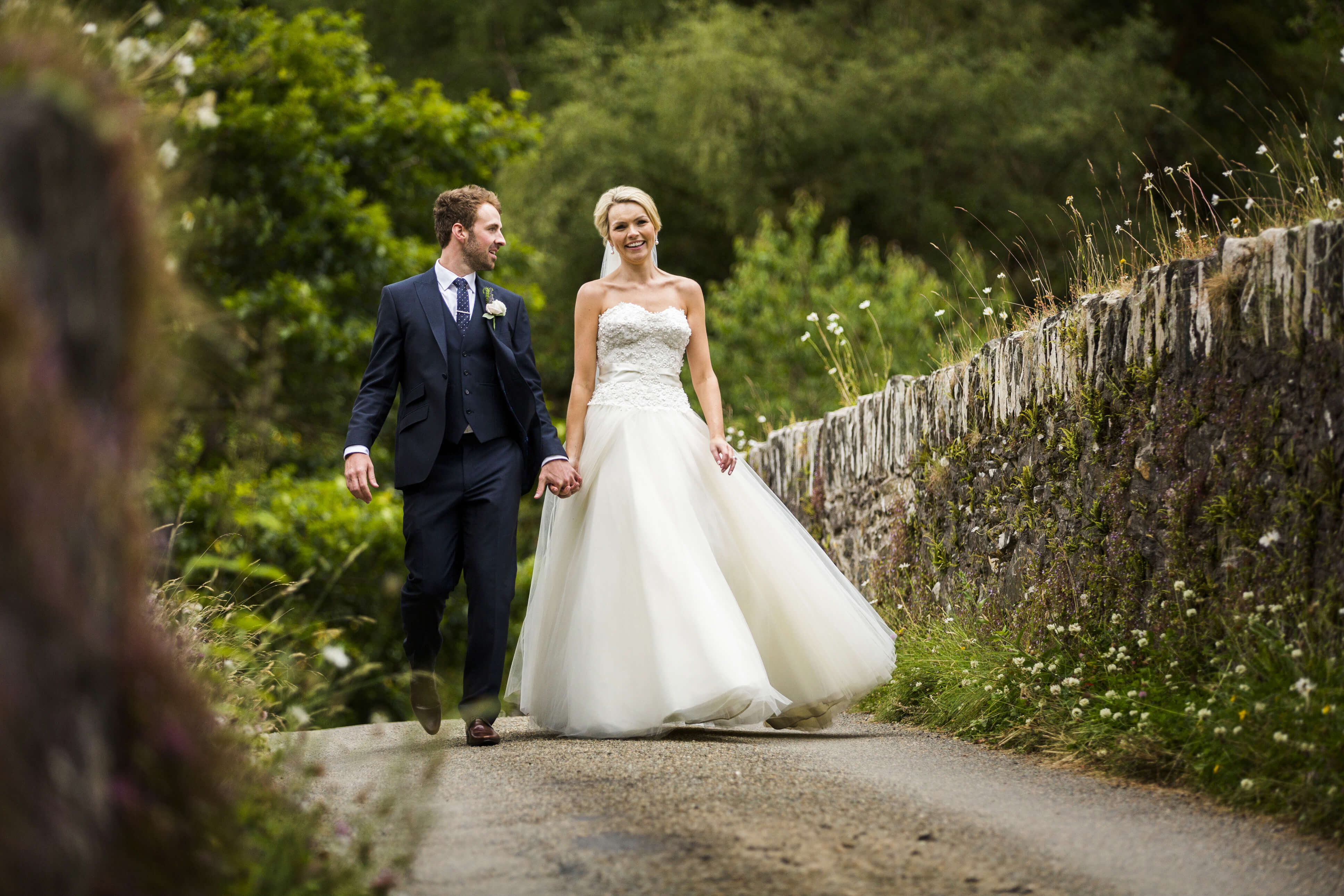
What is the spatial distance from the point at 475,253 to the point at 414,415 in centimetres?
81

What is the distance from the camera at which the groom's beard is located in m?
5.59

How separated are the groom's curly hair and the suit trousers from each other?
968mm

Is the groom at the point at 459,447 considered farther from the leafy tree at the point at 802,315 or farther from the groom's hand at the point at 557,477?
the leafy tree at the point at 802,315

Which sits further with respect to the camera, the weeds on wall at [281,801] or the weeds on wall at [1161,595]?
the weeds on wall at [1161,595]

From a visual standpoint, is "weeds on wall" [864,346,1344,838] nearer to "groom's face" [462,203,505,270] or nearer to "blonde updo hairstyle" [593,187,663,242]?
"blonde updo hairstyle" [593,187,663,242]

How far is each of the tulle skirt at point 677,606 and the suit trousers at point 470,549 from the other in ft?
1.03

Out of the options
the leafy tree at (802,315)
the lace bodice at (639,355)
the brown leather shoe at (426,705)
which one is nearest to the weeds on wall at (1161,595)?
the lace bodice at (639,355)

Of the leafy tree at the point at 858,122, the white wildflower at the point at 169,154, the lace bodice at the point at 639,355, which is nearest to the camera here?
the white wildflower at the point at 169,154

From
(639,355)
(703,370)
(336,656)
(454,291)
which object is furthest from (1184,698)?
(454,291)

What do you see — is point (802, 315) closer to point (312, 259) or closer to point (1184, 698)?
point (312, 259)

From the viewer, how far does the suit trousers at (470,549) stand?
5262mm

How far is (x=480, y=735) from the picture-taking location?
Result: 5.00m

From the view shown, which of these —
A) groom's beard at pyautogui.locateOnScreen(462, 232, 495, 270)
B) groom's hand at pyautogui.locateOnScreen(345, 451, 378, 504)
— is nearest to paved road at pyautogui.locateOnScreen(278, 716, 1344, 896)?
groom's hand at pyautogui.locateOnScreen(345, 451, 378, 504)

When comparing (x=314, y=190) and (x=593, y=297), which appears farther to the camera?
(x=314, y=190)
